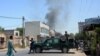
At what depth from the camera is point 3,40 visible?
60.3 meters

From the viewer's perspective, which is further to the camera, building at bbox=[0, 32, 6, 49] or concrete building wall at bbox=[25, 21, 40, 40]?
concrete building wall at bbox=[25, 21, 40, 40]

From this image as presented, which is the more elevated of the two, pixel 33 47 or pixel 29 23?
pixel 29 23

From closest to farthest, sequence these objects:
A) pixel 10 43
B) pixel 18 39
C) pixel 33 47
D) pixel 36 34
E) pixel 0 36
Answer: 1. pixel 10 43
2. pixel 33 47
3. pixel 0 36
4. pixel 18 39
5. pixel 36 34

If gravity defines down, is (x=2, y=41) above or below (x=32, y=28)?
below

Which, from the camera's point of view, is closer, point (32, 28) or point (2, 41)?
point (2, 41)

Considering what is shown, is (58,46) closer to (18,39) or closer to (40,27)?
(18,39)

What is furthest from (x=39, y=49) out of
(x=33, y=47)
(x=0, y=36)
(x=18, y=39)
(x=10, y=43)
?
(x=18, y=39)

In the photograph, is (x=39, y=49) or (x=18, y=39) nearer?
(x=39, y=49)

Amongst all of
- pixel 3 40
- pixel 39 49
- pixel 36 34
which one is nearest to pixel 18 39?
pixel 3 40

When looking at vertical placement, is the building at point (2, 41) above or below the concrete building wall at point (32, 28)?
below

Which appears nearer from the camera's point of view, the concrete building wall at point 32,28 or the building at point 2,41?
the building at point 2,41

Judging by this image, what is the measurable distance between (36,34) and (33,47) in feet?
→ 203

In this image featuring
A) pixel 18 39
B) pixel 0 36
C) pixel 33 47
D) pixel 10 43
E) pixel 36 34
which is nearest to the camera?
pixel 10 43

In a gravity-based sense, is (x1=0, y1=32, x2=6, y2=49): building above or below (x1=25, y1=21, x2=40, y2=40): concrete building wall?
below
